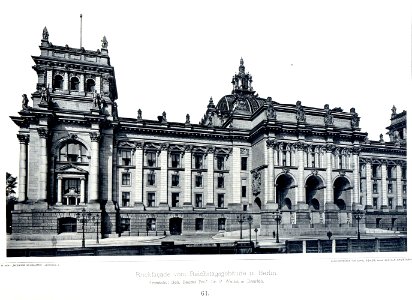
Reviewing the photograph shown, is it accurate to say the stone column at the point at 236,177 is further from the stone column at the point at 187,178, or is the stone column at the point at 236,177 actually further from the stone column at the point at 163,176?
the stone column at the point at 163,176

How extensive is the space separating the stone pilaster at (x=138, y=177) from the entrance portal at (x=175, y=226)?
9.50 ft

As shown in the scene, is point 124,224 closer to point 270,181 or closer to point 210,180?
point 210,180

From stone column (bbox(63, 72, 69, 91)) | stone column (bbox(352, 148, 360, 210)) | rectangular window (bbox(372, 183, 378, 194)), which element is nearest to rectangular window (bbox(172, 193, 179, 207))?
stone column (bbox(63, 72, 69, 91))

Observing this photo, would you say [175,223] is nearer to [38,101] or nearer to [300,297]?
[38,101]

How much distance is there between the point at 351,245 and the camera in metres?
11.3

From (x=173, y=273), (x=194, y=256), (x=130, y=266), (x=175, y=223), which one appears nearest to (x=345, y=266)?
(x=194, y=256)

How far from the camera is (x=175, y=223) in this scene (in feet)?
83.4

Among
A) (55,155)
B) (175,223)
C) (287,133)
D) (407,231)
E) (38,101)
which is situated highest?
(38,101)

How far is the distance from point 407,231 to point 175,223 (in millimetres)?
17995

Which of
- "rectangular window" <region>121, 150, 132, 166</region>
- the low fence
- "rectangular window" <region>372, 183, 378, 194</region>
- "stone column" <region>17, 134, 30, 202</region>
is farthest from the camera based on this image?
"rectangular window" <region>372, 183, 378, 194</region>

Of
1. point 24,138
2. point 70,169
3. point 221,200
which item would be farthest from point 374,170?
point 24,138

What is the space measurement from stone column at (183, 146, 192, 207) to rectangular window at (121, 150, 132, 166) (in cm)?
456

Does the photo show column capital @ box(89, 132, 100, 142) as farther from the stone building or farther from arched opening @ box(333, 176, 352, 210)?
arched opening @ box(333, 176, 352, 210)

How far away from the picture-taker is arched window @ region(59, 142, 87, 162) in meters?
22.4
